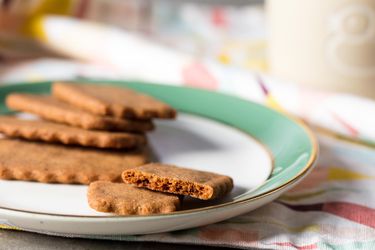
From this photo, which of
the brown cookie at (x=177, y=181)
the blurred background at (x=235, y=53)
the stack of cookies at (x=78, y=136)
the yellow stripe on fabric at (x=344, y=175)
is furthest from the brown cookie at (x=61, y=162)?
the blurred background at (x=235, y=53)

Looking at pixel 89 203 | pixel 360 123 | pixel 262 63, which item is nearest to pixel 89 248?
pixel 89 203

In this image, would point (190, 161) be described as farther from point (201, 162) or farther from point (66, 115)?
point (66, 115)

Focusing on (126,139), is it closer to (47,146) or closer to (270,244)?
(47,146)

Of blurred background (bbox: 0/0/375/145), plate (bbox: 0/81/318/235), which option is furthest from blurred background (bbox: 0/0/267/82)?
plate (bbox: 0/81/318/235)

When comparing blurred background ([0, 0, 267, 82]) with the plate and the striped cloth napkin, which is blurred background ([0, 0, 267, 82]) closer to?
the striped cloth napkin

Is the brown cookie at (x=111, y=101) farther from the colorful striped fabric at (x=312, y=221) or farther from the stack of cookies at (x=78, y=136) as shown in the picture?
the colorful striped fabric at (x=312, y=221)

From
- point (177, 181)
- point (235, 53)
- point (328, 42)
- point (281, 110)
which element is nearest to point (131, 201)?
point (177, 181)

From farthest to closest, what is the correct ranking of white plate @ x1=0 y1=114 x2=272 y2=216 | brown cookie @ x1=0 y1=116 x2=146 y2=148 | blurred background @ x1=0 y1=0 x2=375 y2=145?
blurred background @ x1=0 y1=0 x2=375 y2=145 < brown cookie @ x1=0 y1=116 x2=146 y2=148 < white plate @ x1=0 y1=114 x2=272 y2=216
